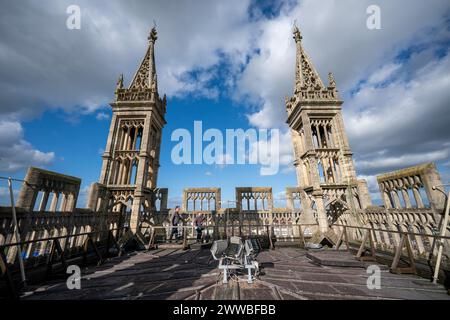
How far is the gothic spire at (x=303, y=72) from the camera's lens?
17.2 metres

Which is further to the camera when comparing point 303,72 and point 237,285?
point 303,72

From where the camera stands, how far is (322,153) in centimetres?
1530

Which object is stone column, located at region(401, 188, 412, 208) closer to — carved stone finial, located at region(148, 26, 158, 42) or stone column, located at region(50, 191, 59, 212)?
stone column, located at region(50, 191, 59, 212)

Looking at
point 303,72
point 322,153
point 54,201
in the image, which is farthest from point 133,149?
point 303,72

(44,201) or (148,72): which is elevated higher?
(148,72)

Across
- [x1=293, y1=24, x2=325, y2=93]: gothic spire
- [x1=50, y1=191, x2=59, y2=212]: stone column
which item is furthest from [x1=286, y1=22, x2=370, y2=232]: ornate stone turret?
[x1=50, y1=191, x2=59, y2=212]: stone column

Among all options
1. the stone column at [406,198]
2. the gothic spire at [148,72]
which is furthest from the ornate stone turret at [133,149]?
the stone column at [406,198]

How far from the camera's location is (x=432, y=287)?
4.83 metres

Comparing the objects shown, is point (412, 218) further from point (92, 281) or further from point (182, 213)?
point (182, 213)

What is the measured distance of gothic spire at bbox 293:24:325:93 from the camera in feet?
56.4

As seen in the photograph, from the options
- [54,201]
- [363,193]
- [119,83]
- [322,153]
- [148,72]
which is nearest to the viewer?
[54,201]

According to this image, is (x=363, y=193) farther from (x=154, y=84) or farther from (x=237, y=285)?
(x=154, y=84)

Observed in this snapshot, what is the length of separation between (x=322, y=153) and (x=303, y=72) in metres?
9.47
